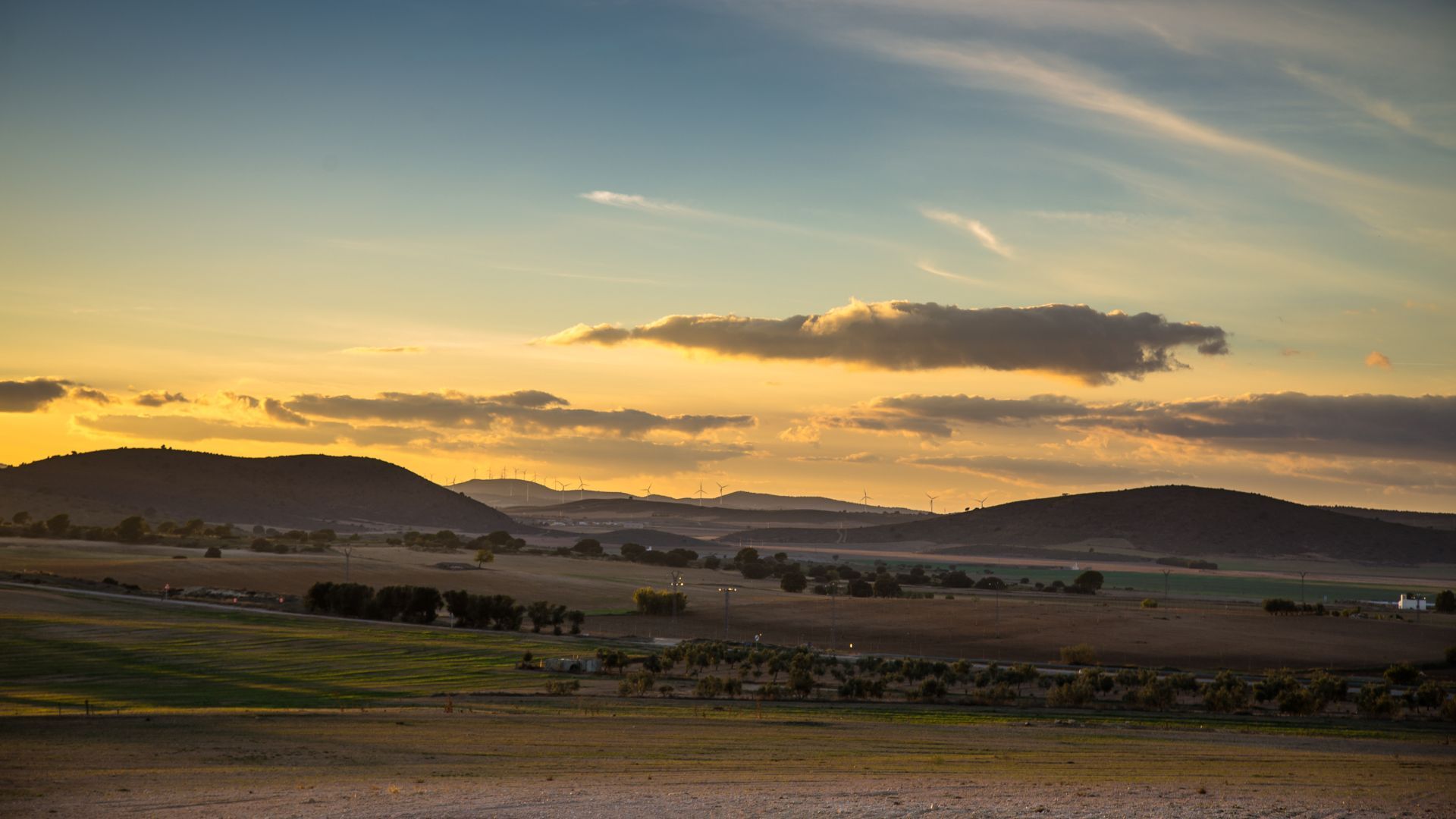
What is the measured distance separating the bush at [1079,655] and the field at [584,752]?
29726 mm

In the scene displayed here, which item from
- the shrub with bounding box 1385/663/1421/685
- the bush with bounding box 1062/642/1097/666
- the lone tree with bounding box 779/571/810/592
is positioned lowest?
the bush with bounding box 1062/642/1097/666

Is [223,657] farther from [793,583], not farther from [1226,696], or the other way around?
[793,583]

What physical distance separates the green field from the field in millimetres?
296

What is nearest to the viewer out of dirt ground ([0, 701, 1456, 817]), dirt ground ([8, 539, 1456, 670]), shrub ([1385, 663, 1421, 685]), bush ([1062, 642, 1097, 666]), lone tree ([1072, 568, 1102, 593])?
dirt ground ([0, 701, 1456, 817])

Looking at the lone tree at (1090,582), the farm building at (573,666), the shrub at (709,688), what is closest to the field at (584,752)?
the farm building at (573,666)

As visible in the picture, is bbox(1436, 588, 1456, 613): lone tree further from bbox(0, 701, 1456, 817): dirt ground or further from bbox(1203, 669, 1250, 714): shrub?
bbox(0, 701, 1456, 817): dirt ground

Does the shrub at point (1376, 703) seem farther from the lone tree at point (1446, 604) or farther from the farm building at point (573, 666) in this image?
the lone tree at point (1446, 604)

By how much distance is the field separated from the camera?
2577 centimetres

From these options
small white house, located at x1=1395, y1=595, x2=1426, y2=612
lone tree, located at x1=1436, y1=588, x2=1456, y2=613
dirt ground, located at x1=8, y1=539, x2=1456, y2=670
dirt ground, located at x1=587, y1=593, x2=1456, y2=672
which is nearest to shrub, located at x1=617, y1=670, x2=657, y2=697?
dirt ground, located at x1=587, y1=593, x2=1456, y2=672

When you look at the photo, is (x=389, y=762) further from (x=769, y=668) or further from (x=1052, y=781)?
(x=769, y=668)

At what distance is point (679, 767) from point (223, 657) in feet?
131

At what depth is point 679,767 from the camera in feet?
104

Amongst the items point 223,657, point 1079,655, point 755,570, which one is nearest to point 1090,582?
point 755,570

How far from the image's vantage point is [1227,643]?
3563 inches
